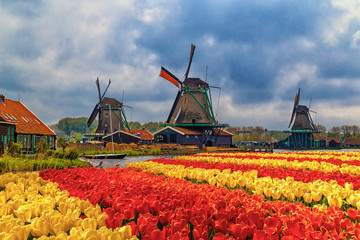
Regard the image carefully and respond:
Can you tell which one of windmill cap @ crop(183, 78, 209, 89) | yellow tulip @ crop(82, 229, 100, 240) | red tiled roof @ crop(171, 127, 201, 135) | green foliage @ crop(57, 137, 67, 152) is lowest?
yellow tulip @ crop(82, 229, 100, 240)

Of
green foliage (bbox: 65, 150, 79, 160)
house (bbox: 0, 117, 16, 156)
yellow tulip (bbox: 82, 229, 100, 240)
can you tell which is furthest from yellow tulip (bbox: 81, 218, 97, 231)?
house (bbox: 0, 117, 16, 156)

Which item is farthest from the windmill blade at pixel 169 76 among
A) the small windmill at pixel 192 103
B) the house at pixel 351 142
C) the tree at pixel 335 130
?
the tree at pixel 335 130

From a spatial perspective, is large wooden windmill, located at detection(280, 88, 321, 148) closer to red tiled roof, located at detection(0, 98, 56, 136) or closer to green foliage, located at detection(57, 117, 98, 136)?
red tiled roof, located at detection(0, 98, 56, 136)

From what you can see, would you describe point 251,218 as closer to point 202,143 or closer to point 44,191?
point 44,191

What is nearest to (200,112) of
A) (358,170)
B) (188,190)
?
(358,170)

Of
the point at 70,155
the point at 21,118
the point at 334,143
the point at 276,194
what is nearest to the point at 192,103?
the point at 21,118

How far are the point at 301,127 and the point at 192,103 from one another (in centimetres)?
3174

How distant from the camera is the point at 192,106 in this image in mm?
44375

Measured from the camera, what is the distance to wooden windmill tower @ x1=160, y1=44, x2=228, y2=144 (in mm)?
44281

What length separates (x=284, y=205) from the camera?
11.6 ft

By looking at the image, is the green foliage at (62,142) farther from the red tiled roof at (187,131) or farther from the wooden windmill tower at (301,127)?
the wooden windmill tower at (301,127)

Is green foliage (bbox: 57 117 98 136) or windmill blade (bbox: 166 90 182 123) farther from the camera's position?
green foliage (bbox: 57 117 98 136)

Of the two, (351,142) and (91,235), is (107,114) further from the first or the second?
(351,142)

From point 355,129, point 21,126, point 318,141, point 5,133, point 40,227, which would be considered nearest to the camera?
point 40,227
